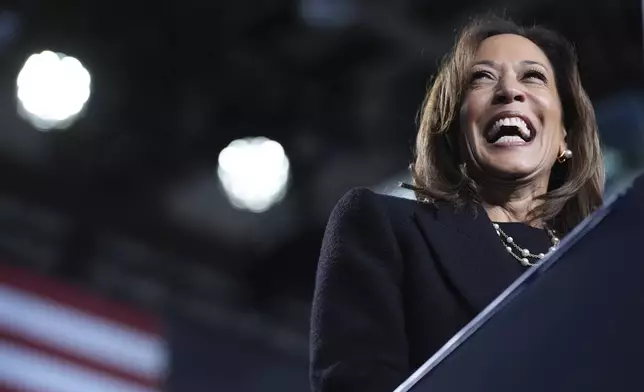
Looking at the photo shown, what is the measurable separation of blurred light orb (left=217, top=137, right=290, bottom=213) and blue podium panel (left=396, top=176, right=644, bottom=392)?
2435mm

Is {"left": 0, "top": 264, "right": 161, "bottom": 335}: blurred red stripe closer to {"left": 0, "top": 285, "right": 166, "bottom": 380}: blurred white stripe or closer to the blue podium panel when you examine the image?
{"left": 0, "top": 285, "right": 166, "bottom": 380}: blurred white stripe

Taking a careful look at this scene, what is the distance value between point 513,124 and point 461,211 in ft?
0.26

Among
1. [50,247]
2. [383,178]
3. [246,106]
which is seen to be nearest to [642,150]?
[383,178]

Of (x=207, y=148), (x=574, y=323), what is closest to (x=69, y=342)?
(x=207, y=148)

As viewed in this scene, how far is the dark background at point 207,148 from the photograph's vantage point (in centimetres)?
272

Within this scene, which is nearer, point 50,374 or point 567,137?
point 567,137

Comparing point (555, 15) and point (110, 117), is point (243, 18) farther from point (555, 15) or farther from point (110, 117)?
point (555, 15)

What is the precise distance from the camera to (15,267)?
3102mm

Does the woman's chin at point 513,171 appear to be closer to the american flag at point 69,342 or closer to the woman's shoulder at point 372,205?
the woman's shoulder at point 372,205

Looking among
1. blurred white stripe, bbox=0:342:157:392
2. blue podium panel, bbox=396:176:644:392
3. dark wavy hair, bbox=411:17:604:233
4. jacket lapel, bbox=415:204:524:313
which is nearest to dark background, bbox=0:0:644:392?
blurred white stripe, bbox=0:342:157:392

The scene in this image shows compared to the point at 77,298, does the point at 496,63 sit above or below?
below

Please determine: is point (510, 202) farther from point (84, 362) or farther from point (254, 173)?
point (84, 362)

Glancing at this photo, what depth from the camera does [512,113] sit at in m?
0.86

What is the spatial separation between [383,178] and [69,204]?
0.92 m
